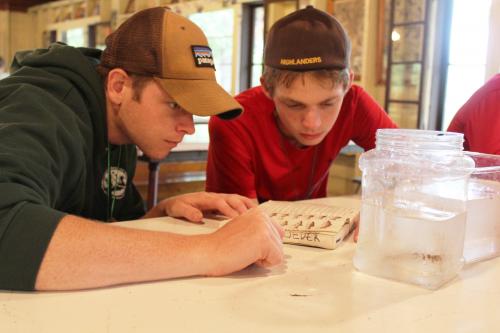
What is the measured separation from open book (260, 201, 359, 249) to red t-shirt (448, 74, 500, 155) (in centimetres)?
49

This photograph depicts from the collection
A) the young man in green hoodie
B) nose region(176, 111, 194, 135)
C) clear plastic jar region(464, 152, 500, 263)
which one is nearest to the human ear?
the young man in green hoodie

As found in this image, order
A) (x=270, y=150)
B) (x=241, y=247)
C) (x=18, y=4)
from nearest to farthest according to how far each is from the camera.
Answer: (x=241, y=247) < (x=270, y=150) < (x=18, y=4)

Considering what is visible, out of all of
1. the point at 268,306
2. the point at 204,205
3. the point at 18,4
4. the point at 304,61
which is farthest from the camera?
the point at 18,4

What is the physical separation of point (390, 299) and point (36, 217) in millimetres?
514

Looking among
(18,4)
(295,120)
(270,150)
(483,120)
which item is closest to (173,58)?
(295,120)

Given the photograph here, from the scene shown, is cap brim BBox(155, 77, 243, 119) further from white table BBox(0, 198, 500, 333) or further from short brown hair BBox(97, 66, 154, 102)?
white table BBox(0, 198, 500, 333)

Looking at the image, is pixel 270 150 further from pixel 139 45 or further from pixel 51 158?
pixel 51 158

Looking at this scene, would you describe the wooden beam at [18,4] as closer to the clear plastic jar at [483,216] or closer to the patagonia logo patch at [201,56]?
the patagonia logo patch at [201,56]

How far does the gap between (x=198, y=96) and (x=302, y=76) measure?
1.15 ft

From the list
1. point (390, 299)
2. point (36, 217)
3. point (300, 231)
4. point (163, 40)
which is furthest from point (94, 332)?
point (163, 40)

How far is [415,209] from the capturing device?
83 cm

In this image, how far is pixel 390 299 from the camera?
0.75 m

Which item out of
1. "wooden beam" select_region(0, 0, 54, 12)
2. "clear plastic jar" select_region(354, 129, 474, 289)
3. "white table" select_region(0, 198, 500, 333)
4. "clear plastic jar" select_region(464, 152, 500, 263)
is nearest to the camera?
"white table" select_region(0, 198, 500, 333)

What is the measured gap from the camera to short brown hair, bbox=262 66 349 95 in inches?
52.7
